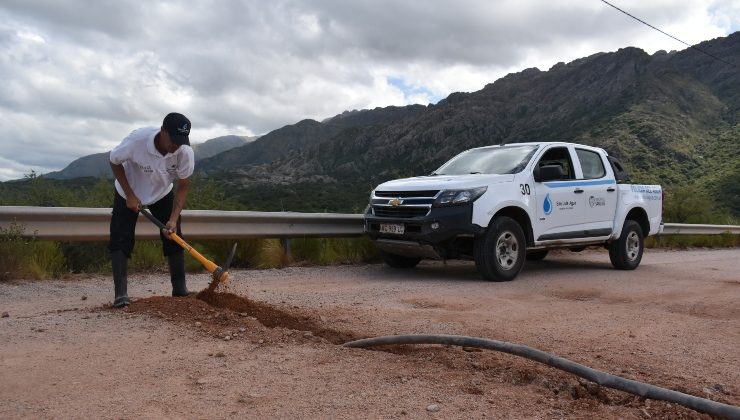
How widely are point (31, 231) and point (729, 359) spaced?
635 cm

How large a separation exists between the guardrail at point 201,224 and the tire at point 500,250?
2611mm

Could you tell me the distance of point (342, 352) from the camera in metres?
3.61

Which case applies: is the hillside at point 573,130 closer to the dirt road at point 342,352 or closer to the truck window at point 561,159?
the dirt road at point 342,352

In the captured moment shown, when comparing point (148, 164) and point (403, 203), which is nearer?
point (148, 164)

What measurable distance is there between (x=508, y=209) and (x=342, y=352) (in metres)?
4.53

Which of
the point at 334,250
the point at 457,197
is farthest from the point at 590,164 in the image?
the point at 334,250

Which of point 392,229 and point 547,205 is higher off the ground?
point 547,205

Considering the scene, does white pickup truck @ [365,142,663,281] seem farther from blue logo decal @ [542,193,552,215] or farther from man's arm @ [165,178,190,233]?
man's arm @ [165,178,190,233]

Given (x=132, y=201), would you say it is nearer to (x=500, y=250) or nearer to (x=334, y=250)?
(x=500, y=250)

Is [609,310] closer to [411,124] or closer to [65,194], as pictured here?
[65,194]

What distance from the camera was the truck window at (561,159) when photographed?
27.7 ft

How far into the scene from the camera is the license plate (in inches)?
293

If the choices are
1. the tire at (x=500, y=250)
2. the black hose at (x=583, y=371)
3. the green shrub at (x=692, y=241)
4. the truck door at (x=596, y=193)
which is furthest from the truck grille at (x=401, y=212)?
the green shrub at (x=692, y=241)

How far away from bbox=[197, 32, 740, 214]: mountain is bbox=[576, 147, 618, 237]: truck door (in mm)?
4950
